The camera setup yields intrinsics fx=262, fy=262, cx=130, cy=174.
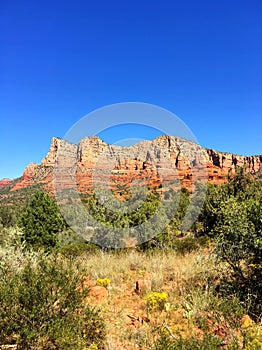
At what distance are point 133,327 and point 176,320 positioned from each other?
725 millimetres

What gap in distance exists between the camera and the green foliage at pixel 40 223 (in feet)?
43.5

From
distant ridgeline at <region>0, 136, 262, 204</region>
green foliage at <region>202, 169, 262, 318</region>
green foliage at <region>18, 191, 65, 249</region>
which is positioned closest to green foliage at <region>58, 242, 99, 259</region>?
green foliage at <region>18, 191, 65, 249</region>

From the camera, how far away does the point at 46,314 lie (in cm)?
346

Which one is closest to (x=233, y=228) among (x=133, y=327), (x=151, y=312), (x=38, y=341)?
(x=151, y=312)

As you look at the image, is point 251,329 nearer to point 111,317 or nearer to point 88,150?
point 111,317

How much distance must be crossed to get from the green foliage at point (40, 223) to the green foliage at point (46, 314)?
981 cm

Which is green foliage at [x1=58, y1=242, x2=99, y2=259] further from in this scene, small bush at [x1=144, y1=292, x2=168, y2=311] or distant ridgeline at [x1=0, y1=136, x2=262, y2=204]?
small bush at [x1=144, y1=292, x2=168, y2=311]

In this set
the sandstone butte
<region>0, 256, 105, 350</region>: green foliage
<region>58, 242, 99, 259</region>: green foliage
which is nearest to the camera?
<region>0, 256, 105, 350</region>: green foliage

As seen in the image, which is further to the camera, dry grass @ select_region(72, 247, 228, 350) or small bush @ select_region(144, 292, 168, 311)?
small bush @ select_region(144, 292, 168, 311)

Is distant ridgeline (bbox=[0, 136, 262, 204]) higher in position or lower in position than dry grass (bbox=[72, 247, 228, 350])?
higher

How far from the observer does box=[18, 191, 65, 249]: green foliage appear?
13250 millimetres

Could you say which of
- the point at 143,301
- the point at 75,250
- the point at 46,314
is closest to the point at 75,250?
the point at 75,250

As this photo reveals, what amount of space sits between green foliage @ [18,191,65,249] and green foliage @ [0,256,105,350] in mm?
9811

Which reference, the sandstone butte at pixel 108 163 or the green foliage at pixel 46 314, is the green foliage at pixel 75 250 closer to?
the sandstone butte at pixel 108 163
